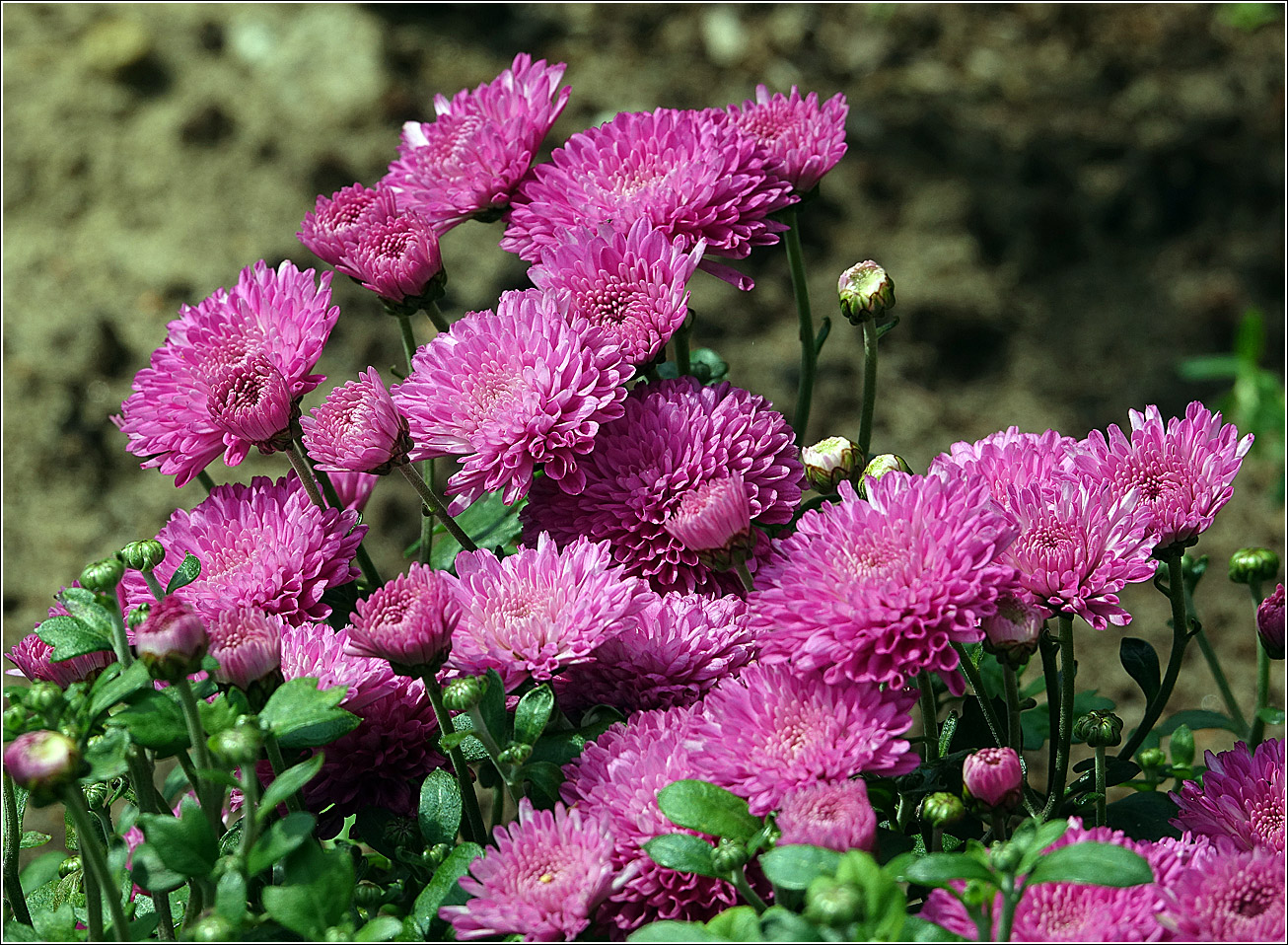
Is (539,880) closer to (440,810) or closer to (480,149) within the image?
(440,810)

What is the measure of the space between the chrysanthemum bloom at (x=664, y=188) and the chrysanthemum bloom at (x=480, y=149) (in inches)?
1.4

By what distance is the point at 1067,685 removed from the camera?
0.94 metres

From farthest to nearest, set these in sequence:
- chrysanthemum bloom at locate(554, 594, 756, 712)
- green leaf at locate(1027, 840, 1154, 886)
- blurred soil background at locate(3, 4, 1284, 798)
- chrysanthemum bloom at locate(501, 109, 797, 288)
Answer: blurred soil background at locate(3, 4, 1284, 798), chrysanthemum bloom at locate(501, 109, 797, 288), chrysanthemum bloom at locate(554, 594, 756, 712), green leaf at locate(1027, 840, 1154, 886)

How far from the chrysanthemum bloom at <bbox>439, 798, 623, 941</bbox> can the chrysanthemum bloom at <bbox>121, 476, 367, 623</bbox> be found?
0.26 meters

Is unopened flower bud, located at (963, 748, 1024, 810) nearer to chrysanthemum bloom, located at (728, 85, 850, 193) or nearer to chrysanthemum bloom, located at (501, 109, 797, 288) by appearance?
chrysanthemum bloom, located at (501, 109, 797, 288)

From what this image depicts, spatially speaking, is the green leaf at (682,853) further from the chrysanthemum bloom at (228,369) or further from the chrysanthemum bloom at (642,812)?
the chrysanthemum bloom at (228,369)

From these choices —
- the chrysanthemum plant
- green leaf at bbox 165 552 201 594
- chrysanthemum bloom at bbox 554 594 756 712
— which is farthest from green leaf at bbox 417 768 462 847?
green leaf at bbox 165 552 201 594

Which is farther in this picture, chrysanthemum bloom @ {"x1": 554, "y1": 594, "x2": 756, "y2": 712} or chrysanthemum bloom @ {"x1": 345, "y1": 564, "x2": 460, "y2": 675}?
chrysanthemum bloom @ {"x1": 554, "y1": 594, "x2": 756, "y2": 712}

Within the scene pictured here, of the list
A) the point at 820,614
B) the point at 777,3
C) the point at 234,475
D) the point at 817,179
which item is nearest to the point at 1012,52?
the point at 777,3

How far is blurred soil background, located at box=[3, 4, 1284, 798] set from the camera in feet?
8.20

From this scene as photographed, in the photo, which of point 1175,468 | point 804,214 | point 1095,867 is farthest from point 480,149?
point 804,214

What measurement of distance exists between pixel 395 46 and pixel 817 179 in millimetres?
2193

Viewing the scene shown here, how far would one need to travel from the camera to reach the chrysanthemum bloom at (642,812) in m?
0.81

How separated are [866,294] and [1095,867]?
503 millimetres
